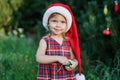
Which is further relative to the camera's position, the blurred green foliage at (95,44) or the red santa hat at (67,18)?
the blurred green foliage at (95,44)

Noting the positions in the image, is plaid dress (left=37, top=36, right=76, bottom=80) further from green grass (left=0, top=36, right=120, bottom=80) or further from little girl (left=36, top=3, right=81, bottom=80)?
green grass (left=0, top=36, right=120, bottom=80)

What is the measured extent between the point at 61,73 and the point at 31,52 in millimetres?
2630

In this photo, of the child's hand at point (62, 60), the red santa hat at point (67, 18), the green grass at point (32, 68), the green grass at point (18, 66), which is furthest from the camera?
the green grass at point (18, 66)

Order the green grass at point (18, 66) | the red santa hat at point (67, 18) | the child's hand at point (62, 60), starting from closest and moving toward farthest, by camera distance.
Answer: the child's hand at point (62, 60) → the red santa hat at point (67, 18) → the green grass at point (18, 66)

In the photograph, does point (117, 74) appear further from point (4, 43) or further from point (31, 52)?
point (4, 43)

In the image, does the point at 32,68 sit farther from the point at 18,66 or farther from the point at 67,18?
the point at 67,18

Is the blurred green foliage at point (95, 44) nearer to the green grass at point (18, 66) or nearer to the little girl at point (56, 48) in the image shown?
the green grass at point (18, 66)

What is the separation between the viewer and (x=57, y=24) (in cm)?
400

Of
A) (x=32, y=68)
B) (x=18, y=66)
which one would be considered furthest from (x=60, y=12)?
(x=18, y=66)

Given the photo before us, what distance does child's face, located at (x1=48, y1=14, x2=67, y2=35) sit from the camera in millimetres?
4000

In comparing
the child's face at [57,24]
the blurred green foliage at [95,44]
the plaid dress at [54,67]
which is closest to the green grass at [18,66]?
the blurred green foliage at [95,44]

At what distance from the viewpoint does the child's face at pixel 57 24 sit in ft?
13.1

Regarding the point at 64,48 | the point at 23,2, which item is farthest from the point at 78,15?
the point at 23,2

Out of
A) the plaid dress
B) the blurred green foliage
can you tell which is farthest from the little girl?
the blurred green foliage
